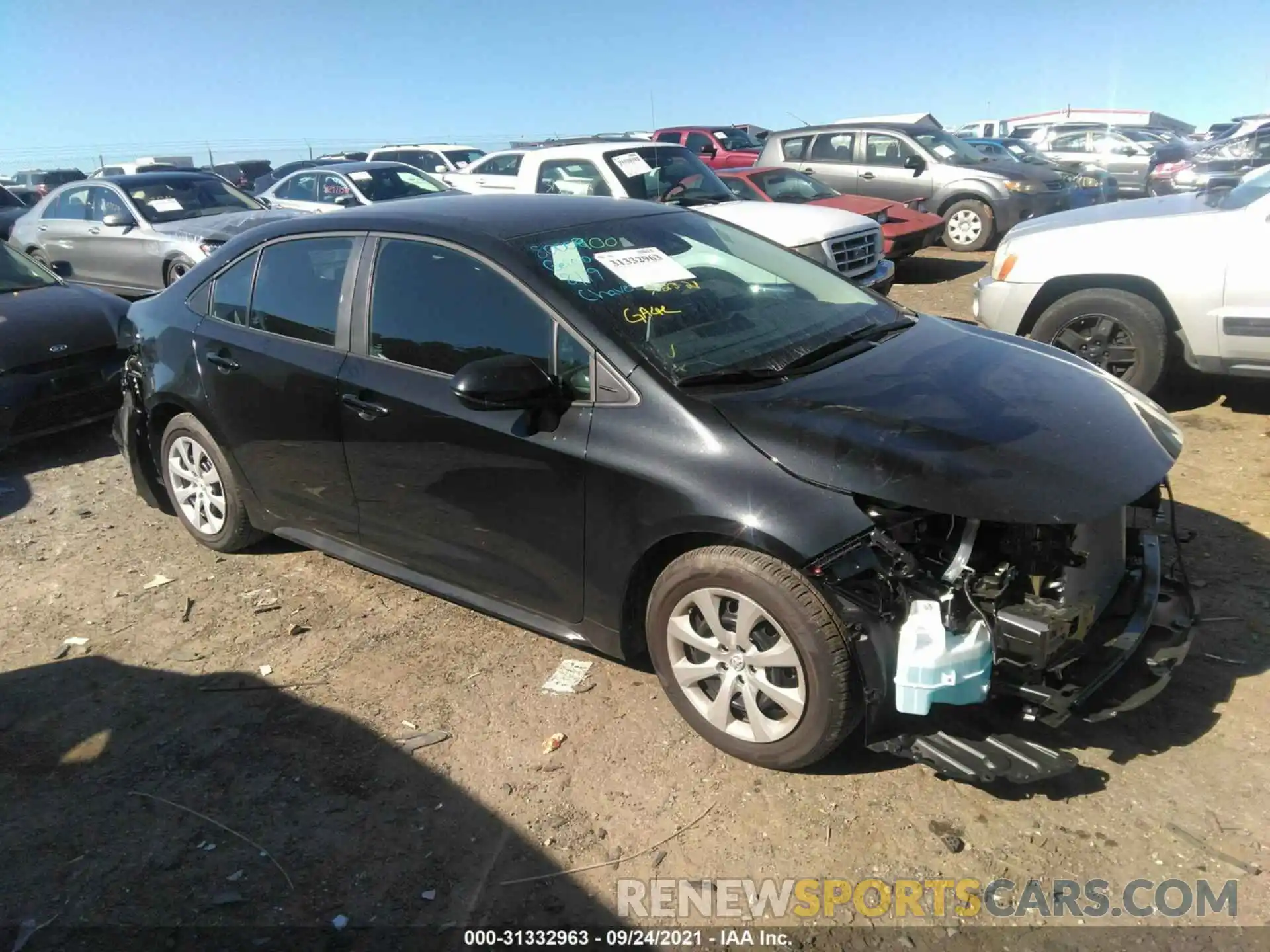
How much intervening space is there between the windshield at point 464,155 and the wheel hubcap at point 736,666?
19.5 metres

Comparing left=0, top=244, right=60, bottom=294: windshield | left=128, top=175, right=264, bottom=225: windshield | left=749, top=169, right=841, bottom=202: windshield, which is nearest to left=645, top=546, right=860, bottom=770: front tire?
left=0, top=244, right=60, bottom=294: windshield

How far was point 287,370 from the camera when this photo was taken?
3906 mm

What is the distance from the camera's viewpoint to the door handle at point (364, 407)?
3564 millimetres

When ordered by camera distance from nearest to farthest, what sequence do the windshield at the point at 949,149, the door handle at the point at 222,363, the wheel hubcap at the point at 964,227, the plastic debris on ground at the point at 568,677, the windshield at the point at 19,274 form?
the plastic debris on ground at the point at 568,677 → the door handle at the point at 222,363 → the windshield at the point at 19,274 → the wheel hubcap at the point at 964,227 → the windshield at the point at 949,149

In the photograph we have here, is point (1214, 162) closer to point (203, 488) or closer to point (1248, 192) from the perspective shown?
point (1248, 192)

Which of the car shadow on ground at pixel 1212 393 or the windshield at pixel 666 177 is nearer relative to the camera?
the car shadow on ground at pixel 1212 393

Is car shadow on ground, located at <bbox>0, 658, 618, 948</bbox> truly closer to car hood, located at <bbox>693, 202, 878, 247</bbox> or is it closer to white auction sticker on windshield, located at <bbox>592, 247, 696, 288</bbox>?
white auction sticker on windshield, located at <bbox>592, 247, 696, 288</bbox>

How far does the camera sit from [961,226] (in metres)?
13.0

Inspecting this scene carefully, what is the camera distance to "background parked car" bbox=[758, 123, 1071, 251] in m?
12.7

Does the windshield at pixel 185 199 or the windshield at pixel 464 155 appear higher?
the windshield at pixel 464 155

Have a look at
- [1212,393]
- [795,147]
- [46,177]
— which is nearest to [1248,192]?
[1212,393]

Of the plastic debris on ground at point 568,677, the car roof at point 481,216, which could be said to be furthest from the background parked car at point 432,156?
the plastic debris on ground at point 568,677

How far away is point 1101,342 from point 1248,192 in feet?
3.95

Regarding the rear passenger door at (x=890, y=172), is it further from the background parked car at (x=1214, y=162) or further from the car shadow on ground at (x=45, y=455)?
the car shadow on ground at (x=45, y=455)
